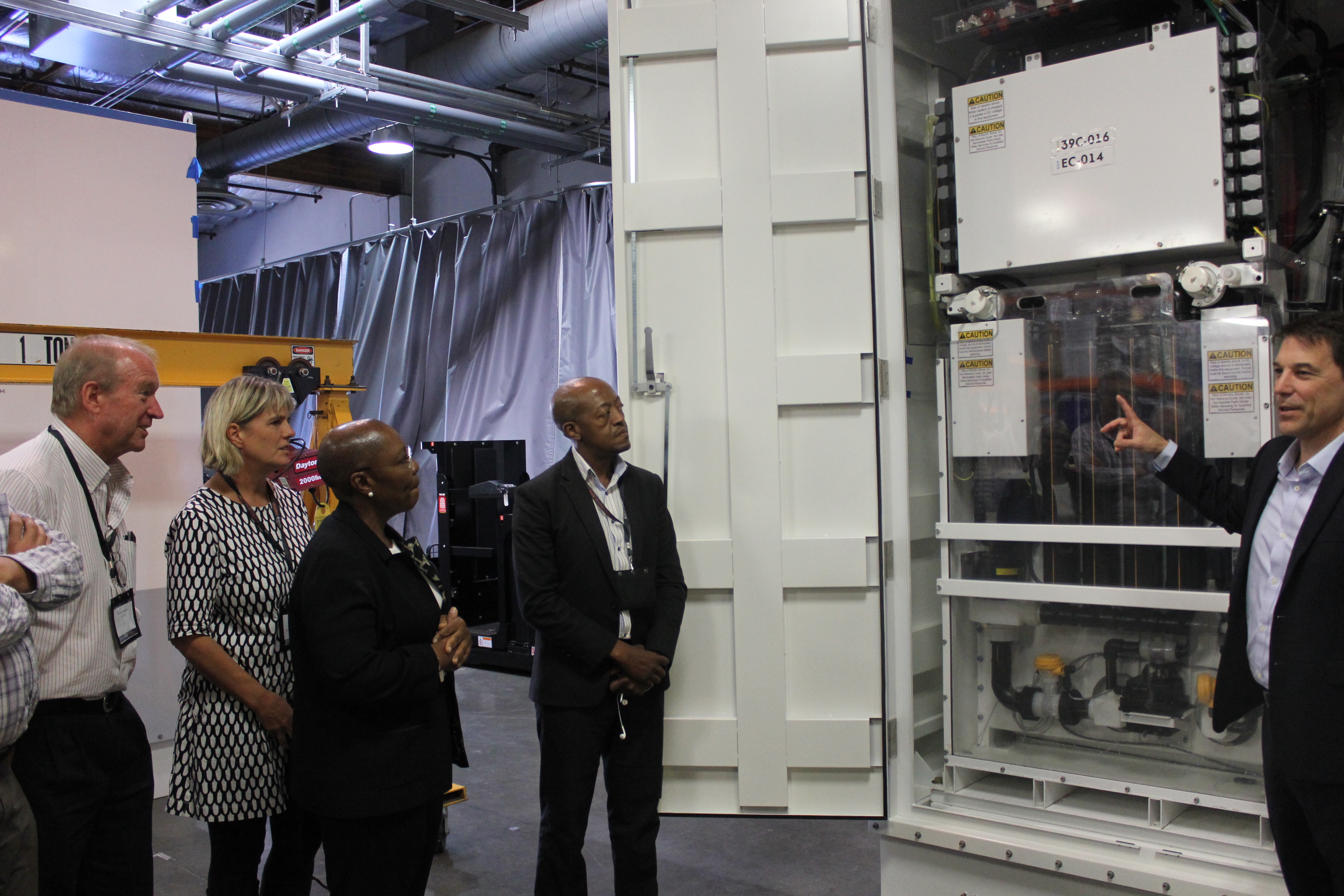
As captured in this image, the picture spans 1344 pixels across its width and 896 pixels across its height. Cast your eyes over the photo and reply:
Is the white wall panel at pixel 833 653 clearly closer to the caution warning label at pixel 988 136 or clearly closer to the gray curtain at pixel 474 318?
the caution warning label at pixel 988 136

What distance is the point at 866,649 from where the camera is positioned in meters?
2.92

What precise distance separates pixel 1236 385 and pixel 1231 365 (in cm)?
6

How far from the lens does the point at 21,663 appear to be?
6.18ft

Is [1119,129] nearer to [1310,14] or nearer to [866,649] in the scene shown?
[1310,14]

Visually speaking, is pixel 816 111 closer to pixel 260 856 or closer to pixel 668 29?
pixel 668 29

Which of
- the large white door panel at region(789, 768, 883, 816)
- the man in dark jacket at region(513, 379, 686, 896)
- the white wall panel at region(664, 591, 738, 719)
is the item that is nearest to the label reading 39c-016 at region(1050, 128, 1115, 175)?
the man in dark jacket at region(513, 379, 686, 896)

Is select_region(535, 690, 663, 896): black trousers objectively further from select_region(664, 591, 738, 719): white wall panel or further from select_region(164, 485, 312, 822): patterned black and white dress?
select_region(164, 485, 312, 822): patterned black and white dress

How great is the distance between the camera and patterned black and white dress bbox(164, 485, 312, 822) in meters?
2.43

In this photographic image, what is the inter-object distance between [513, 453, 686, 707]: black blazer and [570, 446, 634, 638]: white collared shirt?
0.02m

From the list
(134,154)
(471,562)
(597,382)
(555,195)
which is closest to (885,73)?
(597,382)

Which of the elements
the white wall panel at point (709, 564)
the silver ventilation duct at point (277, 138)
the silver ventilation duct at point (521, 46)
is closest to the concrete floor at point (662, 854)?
the white wall panel at point (709, 564)

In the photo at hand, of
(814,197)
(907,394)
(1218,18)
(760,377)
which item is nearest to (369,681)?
(760,377)

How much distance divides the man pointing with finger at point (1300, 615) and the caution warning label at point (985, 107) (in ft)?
4.33

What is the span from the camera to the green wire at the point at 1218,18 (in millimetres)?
2871
